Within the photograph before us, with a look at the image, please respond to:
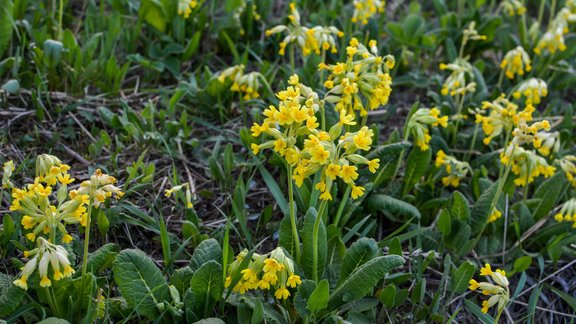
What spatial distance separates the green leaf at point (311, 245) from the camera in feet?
9.73

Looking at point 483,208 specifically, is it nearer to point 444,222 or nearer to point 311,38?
point 444,222

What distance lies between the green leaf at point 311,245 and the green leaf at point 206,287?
384 mm

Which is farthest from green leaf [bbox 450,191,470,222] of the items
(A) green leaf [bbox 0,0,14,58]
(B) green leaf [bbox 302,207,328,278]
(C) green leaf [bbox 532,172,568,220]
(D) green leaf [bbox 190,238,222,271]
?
(A) green leaf [bbox 0,0,14,58]

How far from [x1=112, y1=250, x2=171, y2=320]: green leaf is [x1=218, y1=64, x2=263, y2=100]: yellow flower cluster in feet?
4.52

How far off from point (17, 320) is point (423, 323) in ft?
5.47

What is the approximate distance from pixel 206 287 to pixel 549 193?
194 cm

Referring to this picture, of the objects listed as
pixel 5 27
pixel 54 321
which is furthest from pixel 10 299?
pixel 5 27

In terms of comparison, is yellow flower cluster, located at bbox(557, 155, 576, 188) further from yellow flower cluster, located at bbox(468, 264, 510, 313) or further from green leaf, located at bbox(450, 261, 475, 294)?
yellow flower cluster, located at bbox(468, 264, 510, 313)

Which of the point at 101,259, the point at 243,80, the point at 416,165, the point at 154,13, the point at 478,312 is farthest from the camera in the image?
the point at 154,13

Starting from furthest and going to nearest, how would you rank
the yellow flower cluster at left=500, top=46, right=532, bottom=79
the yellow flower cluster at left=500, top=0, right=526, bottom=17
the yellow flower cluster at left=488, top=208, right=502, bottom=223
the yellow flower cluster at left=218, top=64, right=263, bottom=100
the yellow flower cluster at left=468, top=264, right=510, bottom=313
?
the yellow flower cluster at left=500, top=0, right=526, bottom=17 → the yellow flower cluster at left=500, top=46, right=532, bottom=79 → the yellow flower cluster at left=218, top=64, right=263, bottom=100 → the yellow flower cluster at left=488, top=208, right=502, bottom=223 → the yellow flower cluster at left=468, top=264, right=510, bottom=313

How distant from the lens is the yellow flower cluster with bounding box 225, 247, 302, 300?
265cm

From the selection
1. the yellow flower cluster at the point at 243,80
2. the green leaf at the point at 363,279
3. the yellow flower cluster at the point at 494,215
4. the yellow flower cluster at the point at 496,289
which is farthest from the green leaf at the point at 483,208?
the yellow flower cluster at the point at 243,80

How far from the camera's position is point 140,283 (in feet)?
9.18

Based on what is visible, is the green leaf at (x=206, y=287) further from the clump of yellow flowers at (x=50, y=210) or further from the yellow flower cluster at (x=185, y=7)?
the yellow flower cluster at (x=185, y=7)
